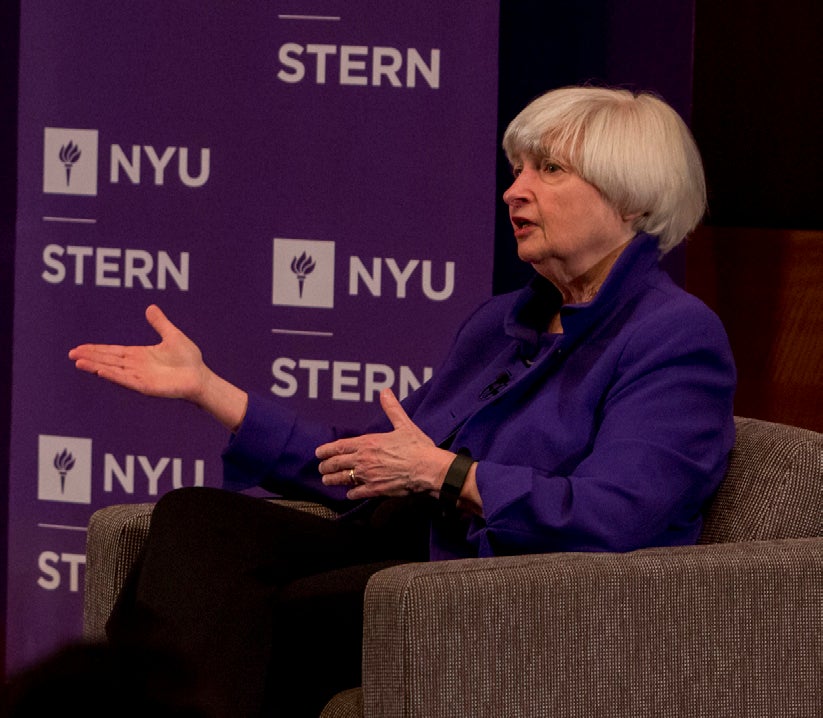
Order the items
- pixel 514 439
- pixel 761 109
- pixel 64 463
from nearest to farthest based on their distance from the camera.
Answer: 1. pixel 514 439
2. pixel 761 109
3. pixel 64 463

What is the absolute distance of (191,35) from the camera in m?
3.01

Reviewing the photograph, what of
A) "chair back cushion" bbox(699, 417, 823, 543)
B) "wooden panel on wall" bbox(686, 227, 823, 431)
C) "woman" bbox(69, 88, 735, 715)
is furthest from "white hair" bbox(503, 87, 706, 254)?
"wooden panel on wall" bbox(686, 227, 823, 431)

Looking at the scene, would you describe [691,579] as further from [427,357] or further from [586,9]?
[586,9]

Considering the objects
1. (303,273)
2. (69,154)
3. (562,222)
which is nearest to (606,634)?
(562,222)

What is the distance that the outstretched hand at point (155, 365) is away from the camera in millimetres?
2191

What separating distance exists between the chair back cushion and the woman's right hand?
0.80 meters

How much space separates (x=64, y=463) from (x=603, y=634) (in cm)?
177

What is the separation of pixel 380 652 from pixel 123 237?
169 cm

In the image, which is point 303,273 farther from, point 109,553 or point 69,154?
point 109,553

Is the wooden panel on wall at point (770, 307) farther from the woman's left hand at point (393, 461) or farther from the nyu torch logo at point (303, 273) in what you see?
the woman's left hand at point (393, 461)

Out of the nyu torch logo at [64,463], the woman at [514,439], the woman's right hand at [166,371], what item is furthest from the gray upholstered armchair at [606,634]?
the nyu torch logo at [64,463]

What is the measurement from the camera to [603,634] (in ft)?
5.57

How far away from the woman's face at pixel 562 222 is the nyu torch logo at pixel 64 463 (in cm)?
137

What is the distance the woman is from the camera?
186 cm
